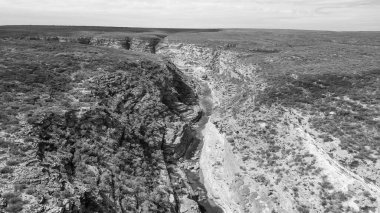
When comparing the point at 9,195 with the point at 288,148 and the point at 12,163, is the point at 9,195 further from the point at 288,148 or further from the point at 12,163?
the point at 288,148

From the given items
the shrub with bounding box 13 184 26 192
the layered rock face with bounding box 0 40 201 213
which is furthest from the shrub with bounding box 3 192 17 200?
the shrub with bounding box 13 184 26 192

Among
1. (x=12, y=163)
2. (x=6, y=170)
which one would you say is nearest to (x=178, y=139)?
(x=12, y=163)

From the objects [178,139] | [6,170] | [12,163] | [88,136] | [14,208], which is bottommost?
[178,139]

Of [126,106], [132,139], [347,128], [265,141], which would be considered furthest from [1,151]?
[347,128]

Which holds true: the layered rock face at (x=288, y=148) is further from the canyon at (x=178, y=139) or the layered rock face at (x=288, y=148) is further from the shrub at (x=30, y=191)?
the shrub at (x=30, y=191)

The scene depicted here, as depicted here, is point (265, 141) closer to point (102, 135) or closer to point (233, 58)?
point (102, 135)

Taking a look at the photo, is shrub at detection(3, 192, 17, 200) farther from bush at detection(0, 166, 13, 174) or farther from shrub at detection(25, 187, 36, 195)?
bush at detection(0, 166, 13, 174)

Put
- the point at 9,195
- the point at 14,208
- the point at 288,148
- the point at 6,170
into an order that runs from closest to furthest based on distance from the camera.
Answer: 1. the point at 14,208
2. the point at 9,195
3. the point at 6,170
4. the point at 288,148

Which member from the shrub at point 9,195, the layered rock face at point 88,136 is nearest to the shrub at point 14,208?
the layered rock face at point 88,136
